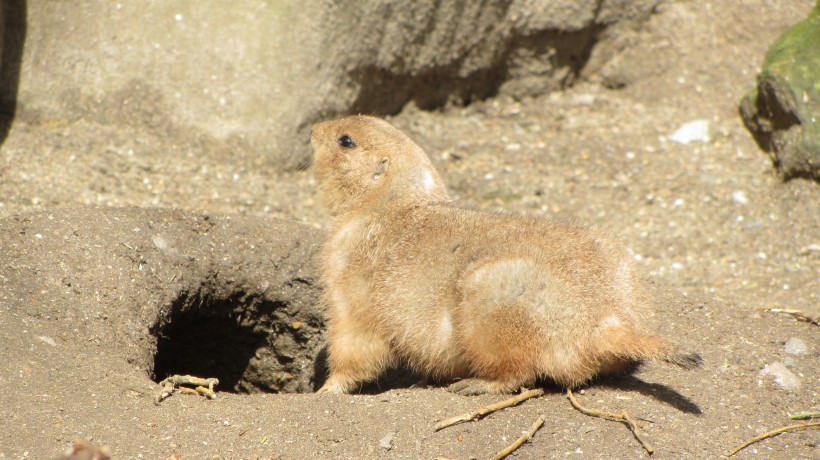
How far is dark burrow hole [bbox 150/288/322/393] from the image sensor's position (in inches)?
246

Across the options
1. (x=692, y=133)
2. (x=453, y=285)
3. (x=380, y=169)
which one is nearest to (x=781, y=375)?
(x=453, y=285)

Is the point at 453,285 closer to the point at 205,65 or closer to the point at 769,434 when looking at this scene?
the point at 769,434

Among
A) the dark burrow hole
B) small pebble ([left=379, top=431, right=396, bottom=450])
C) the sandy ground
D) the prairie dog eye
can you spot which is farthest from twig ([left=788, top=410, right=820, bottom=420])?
the dark burrow hole

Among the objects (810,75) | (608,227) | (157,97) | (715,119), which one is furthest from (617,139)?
(157,97)

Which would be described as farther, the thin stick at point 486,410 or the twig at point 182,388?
the twig at point 182,388

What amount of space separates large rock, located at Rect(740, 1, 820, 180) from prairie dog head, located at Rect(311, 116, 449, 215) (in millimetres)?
3755

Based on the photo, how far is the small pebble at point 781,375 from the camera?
4.93m

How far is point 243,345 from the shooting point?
21.7 ft

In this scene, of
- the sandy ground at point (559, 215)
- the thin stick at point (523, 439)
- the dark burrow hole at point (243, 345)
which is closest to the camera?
the thin stick at point (523, 439)

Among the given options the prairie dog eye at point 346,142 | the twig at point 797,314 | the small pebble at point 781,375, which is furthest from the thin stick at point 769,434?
the prairie dog eye at point 346,142

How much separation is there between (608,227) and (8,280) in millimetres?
3526

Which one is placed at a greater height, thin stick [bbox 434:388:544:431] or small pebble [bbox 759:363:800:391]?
small pebble [bbox 759:363:800:391]

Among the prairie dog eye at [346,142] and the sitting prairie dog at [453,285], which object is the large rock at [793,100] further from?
the prairie dog eye at [346,142]

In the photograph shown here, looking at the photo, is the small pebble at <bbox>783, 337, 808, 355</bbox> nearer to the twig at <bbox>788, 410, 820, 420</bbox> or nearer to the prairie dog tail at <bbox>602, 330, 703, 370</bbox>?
the twig at <bbox>788, 410, 820, 420</bbox>
